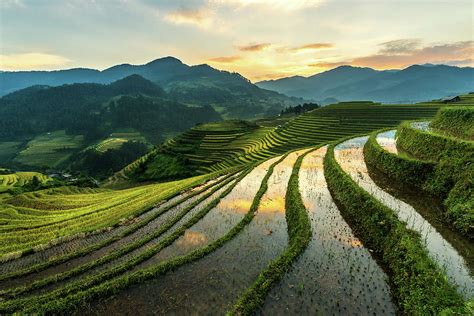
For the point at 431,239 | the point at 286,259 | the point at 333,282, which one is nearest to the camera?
the point at 333,282

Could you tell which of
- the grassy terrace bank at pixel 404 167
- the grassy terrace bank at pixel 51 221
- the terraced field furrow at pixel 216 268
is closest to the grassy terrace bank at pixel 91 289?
the terraced field furrow at pixel 216 268

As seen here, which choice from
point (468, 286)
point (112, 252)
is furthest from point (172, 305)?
point (468, 286)

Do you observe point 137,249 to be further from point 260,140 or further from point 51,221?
point 260,140

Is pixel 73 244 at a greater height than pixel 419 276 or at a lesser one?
lesser

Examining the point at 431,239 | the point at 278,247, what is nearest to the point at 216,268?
the point at 278,247

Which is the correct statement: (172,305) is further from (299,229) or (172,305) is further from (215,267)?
(299,229)
